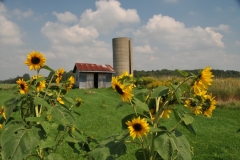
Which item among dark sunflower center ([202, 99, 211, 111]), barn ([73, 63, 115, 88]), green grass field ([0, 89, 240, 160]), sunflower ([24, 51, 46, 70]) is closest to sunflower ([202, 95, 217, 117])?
dark sunflower center ([202, 99, 211, 111])

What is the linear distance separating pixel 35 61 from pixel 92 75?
1797cm

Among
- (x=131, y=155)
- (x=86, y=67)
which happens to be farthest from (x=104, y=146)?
(x=86, y=67)

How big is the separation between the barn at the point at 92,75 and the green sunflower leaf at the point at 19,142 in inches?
684

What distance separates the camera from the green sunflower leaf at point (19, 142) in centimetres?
154

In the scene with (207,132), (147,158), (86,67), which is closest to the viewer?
(147,158)

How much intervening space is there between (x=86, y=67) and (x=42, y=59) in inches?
704

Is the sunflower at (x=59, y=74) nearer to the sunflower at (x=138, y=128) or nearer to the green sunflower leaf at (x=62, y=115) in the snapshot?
the green sunflower leaf at (x=62, y=115)

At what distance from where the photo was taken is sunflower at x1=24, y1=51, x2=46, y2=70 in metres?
1.95

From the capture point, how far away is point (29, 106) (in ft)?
6.24

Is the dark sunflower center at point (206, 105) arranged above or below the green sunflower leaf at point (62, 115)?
above

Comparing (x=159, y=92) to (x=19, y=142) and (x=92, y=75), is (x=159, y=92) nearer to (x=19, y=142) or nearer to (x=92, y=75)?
(x=19, y=142)

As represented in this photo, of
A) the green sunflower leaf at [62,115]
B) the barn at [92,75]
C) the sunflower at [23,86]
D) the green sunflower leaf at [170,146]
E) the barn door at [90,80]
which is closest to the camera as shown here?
the green sunflower leaf at [170,146]

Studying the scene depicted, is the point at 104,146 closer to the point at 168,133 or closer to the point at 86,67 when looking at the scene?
the point at 168,133

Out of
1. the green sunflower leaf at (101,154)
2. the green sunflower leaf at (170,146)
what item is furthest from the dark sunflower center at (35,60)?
the green sunflower leaf at (170,146)
